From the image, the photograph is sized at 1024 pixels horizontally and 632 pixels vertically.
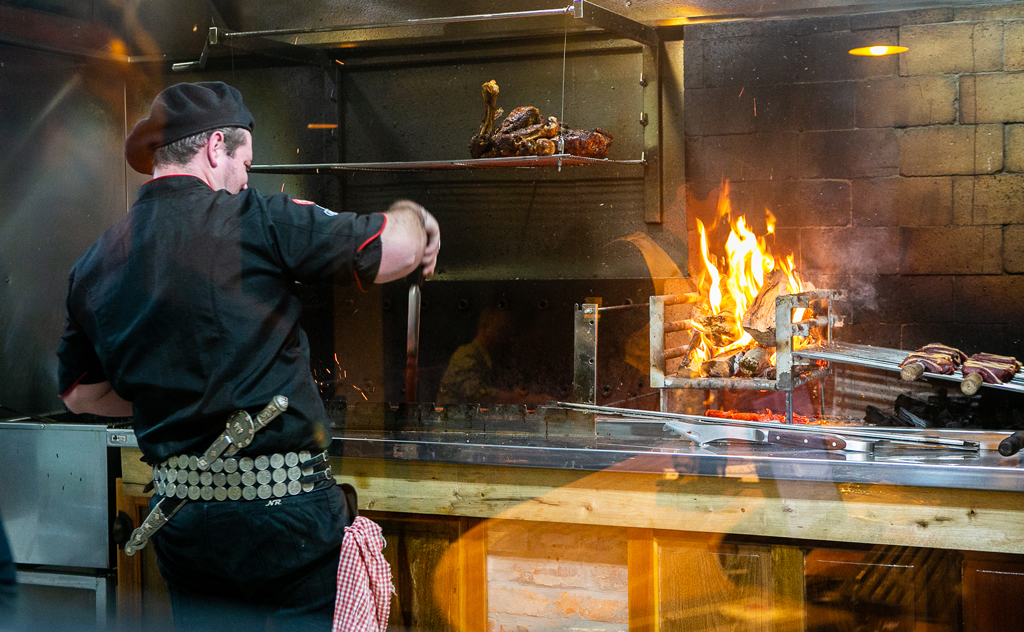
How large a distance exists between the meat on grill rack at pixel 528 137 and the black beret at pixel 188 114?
1.39 metres

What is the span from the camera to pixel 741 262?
3.02m

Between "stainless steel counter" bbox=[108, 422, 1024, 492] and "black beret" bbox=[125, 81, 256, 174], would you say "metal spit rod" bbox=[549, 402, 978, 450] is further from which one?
"black beret" bbox=[125, 81, 256, 174]

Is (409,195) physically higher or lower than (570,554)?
higher

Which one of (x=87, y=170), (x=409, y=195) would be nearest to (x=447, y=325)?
(x=409, y=195)

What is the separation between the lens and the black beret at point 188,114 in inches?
59.8

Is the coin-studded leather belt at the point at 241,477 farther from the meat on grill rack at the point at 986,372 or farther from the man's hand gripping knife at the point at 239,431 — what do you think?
the meat on grill rack at the point at 986,372

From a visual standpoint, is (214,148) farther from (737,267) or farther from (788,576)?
(737,267)

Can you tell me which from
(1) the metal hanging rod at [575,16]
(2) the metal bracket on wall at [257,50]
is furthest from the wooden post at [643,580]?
(2) the metal bracket on wall at [257,50]

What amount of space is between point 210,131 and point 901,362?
68.4 inches

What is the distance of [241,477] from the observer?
4.91 ft

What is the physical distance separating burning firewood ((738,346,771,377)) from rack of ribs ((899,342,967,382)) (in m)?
0.37

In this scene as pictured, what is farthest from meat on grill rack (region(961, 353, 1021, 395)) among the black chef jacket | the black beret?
the black beret

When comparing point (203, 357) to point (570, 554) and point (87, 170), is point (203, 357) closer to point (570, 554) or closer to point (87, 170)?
point (570, 554)

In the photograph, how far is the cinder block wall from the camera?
9.00ft
